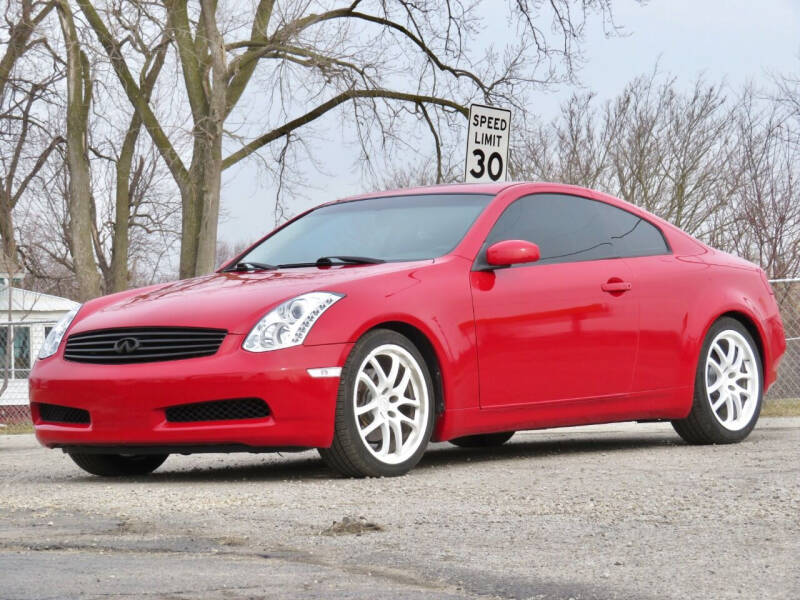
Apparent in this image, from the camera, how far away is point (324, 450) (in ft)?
21.3

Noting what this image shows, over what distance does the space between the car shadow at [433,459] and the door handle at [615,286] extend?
40.1 inches

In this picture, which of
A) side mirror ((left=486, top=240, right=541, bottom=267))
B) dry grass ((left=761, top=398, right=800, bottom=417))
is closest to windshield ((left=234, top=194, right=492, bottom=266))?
side mirror ((left=486, top=240, right=541, bottom=267))

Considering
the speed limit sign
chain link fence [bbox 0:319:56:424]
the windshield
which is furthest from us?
chain link fence [bbox 0:319:56:424]

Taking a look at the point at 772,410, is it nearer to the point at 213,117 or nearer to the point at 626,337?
the point at 626,337

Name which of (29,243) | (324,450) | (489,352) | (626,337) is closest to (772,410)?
(626,337)

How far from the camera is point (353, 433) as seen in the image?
21.2 feet

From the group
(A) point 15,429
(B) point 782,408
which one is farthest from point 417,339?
(A) point 15,429

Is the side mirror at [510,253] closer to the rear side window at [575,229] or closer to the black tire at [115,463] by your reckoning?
the rear side window at [575,229]

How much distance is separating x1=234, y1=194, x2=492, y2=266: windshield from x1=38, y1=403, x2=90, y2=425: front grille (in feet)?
4.72

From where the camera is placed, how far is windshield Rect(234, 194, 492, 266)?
7.38m

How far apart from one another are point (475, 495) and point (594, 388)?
201cm

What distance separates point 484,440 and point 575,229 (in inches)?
69.9

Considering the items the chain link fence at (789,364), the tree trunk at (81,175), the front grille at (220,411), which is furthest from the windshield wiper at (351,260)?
the tree trunk at (81,175)

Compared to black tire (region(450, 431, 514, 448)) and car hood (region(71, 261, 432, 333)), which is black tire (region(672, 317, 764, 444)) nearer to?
black tire (region(450, 431, 514, 448))
